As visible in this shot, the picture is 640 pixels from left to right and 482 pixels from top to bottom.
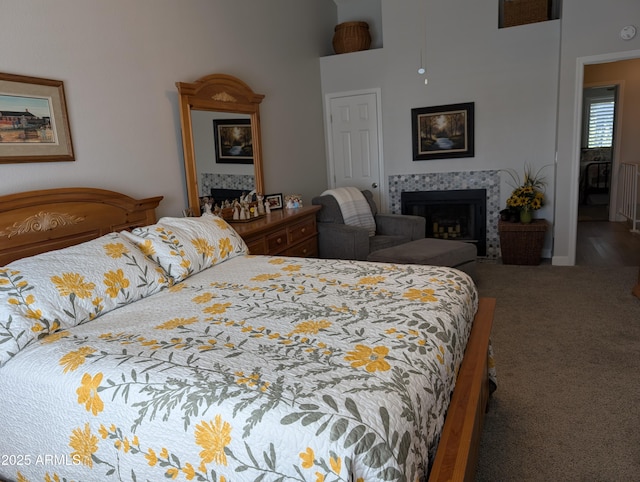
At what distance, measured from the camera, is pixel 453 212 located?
5336 mm

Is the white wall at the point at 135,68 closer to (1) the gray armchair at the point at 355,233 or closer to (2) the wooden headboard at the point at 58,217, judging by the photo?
(2) the wooden headboard at the point at 58,217

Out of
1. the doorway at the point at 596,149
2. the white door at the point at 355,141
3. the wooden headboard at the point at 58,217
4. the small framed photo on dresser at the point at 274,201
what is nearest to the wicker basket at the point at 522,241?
the white door at the point at 355,141

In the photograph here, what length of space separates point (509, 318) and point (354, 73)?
3.38 meters

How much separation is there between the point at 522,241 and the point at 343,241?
203 centimetres

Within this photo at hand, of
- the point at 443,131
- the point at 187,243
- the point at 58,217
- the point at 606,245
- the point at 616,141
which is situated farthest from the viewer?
the point at 616,141

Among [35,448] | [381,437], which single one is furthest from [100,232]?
[381,437]

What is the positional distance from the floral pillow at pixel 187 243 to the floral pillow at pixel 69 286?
3.8 inches

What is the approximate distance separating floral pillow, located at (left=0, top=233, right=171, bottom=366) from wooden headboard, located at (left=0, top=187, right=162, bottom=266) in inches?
11.0

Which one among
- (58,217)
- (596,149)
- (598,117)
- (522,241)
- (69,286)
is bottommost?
(522,241)

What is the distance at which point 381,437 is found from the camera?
1040 mm

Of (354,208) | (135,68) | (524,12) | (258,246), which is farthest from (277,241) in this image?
(524,12)

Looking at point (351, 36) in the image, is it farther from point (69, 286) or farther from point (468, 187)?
point (69, 286)

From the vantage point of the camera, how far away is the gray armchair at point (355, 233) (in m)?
4.06

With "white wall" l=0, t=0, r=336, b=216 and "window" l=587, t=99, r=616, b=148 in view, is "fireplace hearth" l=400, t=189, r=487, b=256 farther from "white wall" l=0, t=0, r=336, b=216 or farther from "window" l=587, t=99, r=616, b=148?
"window" l=587, t=99, r=616, b=148
